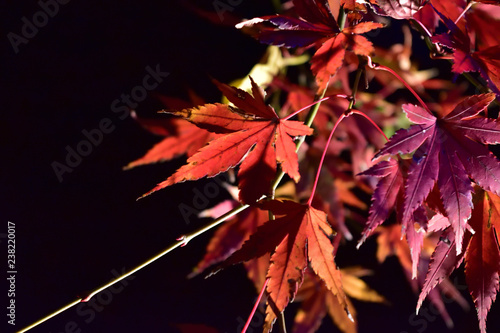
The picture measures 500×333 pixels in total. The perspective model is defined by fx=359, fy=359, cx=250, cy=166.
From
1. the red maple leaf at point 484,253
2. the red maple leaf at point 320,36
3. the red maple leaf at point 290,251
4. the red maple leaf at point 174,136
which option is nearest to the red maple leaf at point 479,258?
the red maple leaf at point 484,253

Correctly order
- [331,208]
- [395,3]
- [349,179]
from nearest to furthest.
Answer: [395,3]
[331,208]
[349,179]

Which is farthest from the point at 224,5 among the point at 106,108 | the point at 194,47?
the point at 106,108

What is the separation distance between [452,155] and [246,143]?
0.22m

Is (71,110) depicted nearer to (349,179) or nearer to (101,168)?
(101,168)

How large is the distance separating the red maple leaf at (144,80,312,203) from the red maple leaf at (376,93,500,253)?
0.35 feet

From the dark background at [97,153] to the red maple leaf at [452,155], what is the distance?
0.60 meters

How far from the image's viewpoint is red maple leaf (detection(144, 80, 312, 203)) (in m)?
0.38

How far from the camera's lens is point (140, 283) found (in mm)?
990

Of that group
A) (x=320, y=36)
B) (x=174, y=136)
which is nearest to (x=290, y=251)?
(x=320, y=36)

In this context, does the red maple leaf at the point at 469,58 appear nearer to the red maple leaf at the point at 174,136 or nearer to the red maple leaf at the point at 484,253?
the red maple leaf at the point at 484,253

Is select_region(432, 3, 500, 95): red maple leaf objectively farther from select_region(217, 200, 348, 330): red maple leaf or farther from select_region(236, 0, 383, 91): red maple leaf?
select_region(217, 200, 348, 330): red maple leaf

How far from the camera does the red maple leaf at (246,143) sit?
0.38m

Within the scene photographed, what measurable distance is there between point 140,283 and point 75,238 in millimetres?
212

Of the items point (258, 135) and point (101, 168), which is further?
point (101, 168)
